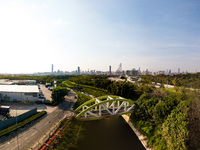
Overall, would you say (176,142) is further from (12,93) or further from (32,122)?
(12,93)

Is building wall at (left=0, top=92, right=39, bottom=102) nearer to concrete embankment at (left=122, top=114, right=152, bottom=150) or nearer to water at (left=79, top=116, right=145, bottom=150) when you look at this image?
water at (left=79, top=116, right=145, bottom=150)

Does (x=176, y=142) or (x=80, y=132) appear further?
(x=80, y=132)

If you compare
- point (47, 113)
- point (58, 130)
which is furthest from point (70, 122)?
point (47, 113)

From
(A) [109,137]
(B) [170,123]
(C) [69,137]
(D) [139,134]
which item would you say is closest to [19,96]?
(C) [69,137]

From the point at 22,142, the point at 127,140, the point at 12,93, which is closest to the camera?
the point at 22,142

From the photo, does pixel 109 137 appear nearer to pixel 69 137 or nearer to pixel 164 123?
pixel 69 137

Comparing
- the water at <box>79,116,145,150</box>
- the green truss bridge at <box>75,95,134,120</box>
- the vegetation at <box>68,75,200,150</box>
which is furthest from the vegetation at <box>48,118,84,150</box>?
the vegetation at <box>68,75,200,150</box>
